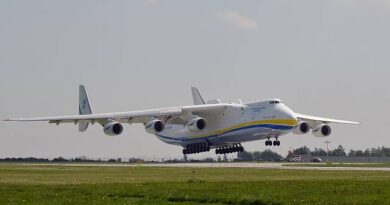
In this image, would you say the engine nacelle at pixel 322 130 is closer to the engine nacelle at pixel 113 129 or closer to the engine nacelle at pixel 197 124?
the engine nacelle at pixel 197 124

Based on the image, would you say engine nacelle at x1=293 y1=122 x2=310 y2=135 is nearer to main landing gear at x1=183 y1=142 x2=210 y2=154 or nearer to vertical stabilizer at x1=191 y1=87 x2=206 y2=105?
main landing gear at x1=183 y1=142 x2=210 y2=154

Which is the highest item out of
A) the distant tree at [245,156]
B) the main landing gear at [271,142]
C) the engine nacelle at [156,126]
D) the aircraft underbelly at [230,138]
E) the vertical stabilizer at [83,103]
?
the vertical stabilizer at [83,103]

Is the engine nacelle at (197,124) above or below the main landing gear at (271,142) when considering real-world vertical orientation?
above

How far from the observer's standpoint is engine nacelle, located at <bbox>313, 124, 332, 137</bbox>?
75625 mm

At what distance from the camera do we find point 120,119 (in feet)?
237

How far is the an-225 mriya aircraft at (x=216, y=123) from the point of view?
67.6 metres

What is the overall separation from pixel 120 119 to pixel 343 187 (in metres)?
48.1

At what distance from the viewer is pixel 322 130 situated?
75.7m

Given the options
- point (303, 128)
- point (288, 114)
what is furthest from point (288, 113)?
point (303, 128)

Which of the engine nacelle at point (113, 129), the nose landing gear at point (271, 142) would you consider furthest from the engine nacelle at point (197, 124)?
the engine nacelle at point (113, 129)

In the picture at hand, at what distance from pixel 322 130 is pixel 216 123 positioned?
10863 mm

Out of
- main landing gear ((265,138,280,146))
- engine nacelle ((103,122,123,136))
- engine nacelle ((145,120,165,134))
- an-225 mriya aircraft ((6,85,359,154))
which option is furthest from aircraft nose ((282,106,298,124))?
engine nacelle ((103,122,123,136))

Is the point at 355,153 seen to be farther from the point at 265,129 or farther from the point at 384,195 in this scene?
the point at 384,195

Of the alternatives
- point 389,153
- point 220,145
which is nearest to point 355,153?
point 389,153
